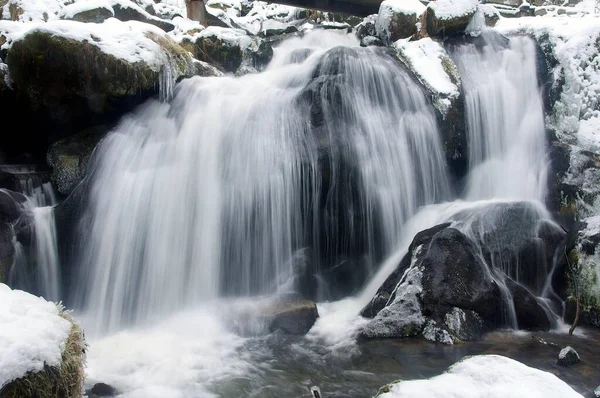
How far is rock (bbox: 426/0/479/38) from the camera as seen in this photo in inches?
401

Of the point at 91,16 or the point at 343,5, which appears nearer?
the point at 91,16

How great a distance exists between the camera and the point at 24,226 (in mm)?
6730

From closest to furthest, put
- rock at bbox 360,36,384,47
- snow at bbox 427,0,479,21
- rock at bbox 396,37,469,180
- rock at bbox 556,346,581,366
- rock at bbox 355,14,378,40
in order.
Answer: rock at bbox 556,346,581,366 < rock at bbox 396,37,469,180 < snow at bbox 427,0,479,21 < rock at bbox 360,36,384,47 < rock at bbox 355,14,378,40

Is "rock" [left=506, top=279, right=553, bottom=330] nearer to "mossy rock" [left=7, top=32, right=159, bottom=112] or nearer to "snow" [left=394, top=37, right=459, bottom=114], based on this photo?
"snow" [left=394, top=37, right=459, bottom=114]

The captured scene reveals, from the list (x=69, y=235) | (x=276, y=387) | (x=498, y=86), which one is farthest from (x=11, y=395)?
(x=498, y=86)

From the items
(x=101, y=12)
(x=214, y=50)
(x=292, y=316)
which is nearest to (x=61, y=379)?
(x=292, y=316)

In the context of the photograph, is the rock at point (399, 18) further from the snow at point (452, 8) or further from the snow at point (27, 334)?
the snow at point (27, 334)

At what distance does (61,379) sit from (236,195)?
15.6ft

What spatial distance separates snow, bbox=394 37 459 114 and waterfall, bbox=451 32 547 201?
0.45 metres

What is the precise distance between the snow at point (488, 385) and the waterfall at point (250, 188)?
477cm

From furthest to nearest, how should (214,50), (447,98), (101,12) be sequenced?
(101,12) < (214,50) < (447,98)

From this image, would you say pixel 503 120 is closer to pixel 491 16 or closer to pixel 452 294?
pixel 452 294

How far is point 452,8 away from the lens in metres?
10.3

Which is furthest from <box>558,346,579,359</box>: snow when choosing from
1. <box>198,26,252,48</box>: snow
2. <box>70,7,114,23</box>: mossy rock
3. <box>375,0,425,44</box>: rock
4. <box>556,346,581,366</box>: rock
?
<box>70,7,114,23</box>: mossy rock
